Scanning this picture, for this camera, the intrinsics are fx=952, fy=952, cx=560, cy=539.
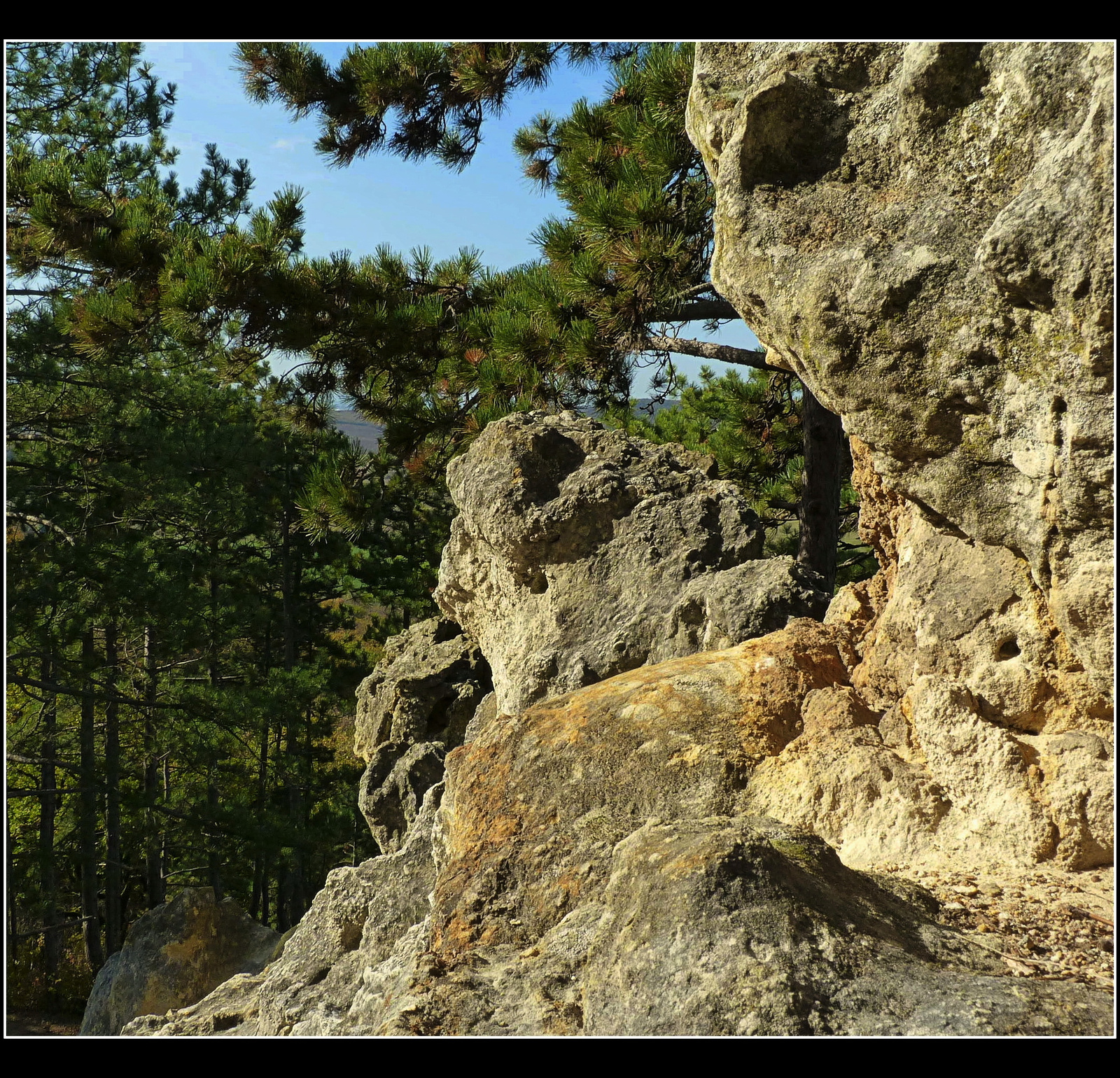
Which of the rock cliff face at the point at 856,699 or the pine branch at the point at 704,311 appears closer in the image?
the rock cliff face at the point at 856,699

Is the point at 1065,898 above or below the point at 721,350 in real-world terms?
below

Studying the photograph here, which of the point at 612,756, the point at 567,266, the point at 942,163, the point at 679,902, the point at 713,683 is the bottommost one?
the point at 679,902

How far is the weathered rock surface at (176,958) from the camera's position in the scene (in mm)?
7891

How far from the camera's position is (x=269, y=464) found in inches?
564

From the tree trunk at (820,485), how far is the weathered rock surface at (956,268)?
387cm

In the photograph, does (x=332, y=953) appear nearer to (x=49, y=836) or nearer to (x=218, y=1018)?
(x=218, y=1018)

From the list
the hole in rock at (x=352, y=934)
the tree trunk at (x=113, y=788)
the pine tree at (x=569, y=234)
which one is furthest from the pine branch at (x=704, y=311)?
the tree trunk at (x=113, y=788)

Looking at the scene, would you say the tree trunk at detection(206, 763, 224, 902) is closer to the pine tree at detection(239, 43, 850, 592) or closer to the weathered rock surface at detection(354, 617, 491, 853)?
the weathered rock surface at detection(354, 617, 491, 853)

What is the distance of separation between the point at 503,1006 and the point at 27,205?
22.9 feet

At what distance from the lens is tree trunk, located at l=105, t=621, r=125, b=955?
1230cm

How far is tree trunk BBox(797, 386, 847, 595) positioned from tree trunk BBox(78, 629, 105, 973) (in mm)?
8380

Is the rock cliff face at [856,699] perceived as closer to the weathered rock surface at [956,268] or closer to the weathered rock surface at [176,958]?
the weathered rock surface at [956,268]

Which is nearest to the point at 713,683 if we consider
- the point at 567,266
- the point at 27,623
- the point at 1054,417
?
the point at 1054,417

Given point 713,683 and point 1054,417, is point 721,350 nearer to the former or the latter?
point 713,683
